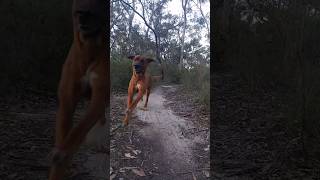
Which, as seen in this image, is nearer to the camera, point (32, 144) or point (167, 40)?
point (32, 144)

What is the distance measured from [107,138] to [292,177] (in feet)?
4.36

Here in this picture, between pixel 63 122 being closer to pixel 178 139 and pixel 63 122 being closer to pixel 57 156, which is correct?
pixel 57 156

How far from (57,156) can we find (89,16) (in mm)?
968

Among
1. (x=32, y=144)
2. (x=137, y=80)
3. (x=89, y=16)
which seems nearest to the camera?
(x=89, y=16)

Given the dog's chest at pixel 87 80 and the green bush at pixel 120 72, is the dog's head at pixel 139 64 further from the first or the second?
the dog's chest at pixel 87 80

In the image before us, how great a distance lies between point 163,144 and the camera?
10.5ft

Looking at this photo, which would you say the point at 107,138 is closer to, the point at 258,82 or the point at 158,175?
the point at 158,175

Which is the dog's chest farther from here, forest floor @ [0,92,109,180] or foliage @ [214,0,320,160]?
foliage @ [214,0,320,160]

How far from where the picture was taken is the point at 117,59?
3.10 m

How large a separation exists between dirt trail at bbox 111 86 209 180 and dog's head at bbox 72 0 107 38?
2.09 ft

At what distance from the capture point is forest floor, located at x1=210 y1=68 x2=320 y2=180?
316 centimetres

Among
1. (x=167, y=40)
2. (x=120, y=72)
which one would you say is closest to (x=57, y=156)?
(x=120, y=72)

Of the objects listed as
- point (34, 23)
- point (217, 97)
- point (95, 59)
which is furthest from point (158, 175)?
point (34, 23)

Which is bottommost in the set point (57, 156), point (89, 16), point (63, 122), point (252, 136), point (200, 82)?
point (57, 156)
